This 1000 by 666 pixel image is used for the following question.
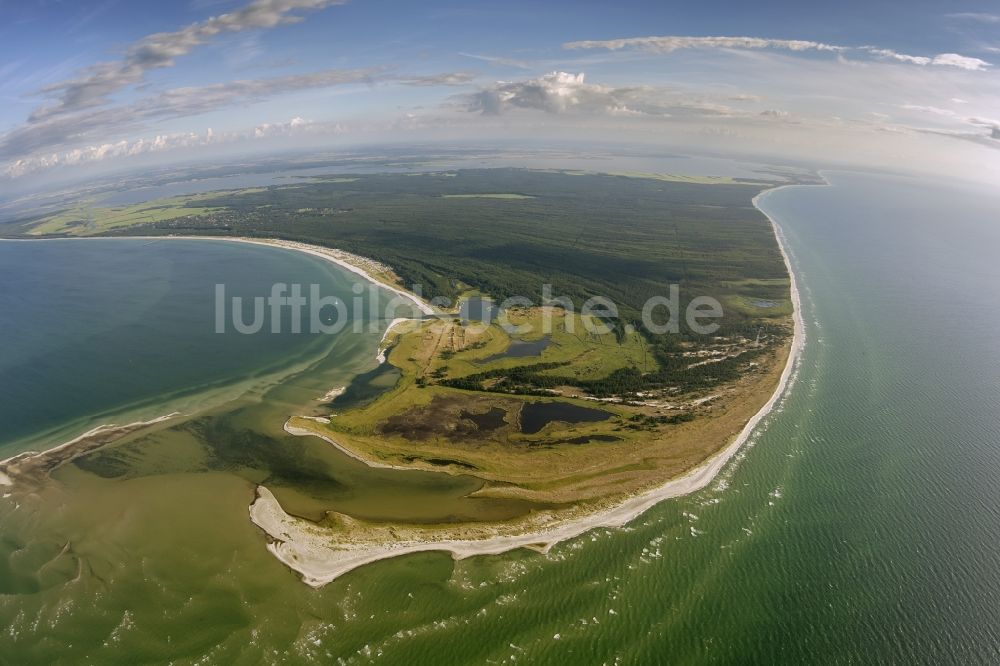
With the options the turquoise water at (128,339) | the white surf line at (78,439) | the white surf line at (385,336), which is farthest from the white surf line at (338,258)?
the white surf line at (78,439)

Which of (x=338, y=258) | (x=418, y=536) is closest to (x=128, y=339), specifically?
(x=338, y=258)

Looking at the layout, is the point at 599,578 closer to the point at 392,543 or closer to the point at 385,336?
the point at 392,543

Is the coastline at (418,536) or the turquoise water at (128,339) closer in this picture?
the coastline at (418,536)

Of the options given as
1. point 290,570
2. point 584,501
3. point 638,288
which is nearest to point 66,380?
point 290,570

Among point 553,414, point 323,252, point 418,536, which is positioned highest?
point 323,252

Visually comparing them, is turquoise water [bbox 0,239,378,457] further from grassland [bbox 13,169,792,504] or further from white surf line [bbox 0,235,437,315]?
grassland [bbox 13,169,792,504]

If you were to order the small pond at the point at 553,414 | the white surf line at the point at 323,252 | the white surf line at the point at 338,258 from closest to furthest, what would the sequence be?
1. the small pond at the point at 553,414
2. the white surf line at the point at 338,258
3. the white surf line at the point at 323,252

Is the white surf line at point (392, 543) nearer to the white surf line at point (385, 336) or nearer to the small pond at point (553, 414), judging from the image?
the small pond at point (553, 414)
